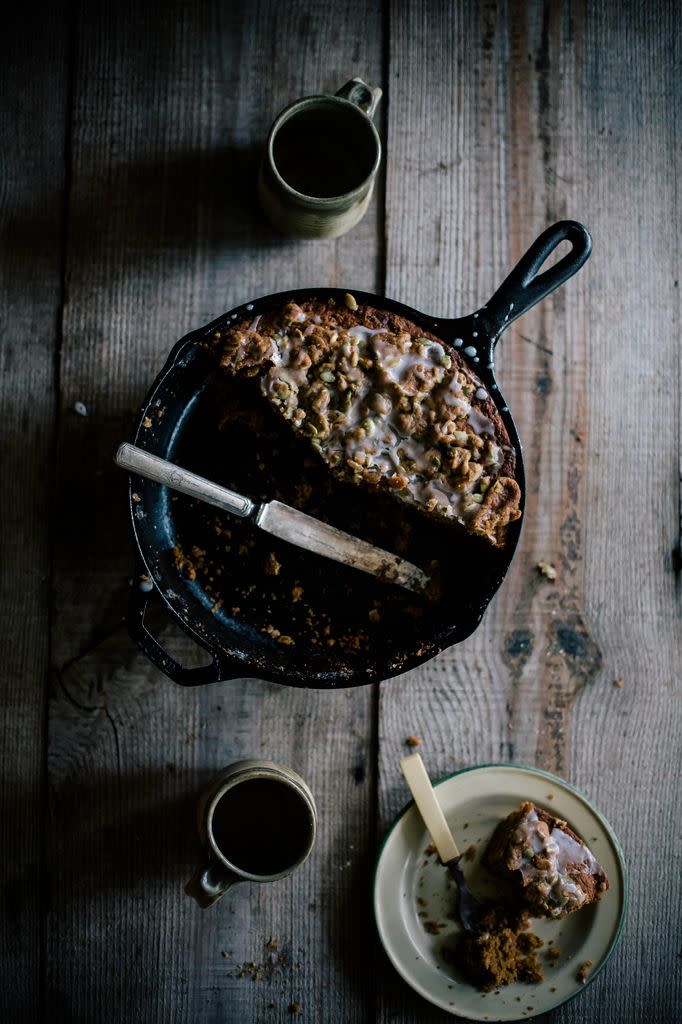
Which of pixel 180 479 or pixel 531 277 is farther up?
pixel 531 277

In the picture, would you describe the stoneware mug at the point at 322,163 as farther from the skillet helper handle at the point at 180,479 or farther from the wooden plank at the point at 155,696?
the skillet helper handle at the point at 180,479

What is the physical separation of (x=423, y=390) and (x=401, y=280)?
43cm

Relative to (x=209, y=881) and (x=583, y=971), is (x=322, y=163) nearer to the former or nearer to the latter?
(x=209, y=881)

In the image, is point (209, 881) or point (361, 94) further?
point (361, 94)

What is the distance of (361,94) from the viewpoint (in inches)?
71.8

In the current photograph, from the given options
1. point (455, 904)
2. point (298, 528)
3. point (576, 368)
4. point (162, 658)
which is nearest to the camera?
point (162, 658)

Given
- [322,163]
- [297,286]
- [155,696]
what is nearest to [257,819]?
[155,696]

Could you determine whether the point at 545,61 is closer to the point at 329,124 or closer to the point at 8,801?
the point at 329,124

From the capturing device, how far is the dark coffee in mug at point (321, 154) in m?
1.83

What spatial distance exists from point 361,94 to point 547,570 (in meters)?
1.15

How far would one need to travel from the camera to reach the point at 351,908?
196cm

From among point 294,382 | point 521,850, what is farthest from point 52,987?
point 294,382

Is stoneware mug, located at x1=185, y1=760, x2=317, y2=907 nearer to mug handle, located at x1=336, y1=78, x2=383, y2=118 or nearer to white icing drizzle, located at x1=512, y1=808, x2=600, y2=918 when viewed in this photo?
white icing drizzle, located at x1=512, y1=808, x2=600, y2=918

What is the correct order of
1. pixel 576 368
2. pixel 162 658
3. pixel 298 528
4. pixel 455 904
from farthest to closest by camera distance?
pixel 576 368 → pixel 455 904 → pixel 298 528 → pixel 162 658
